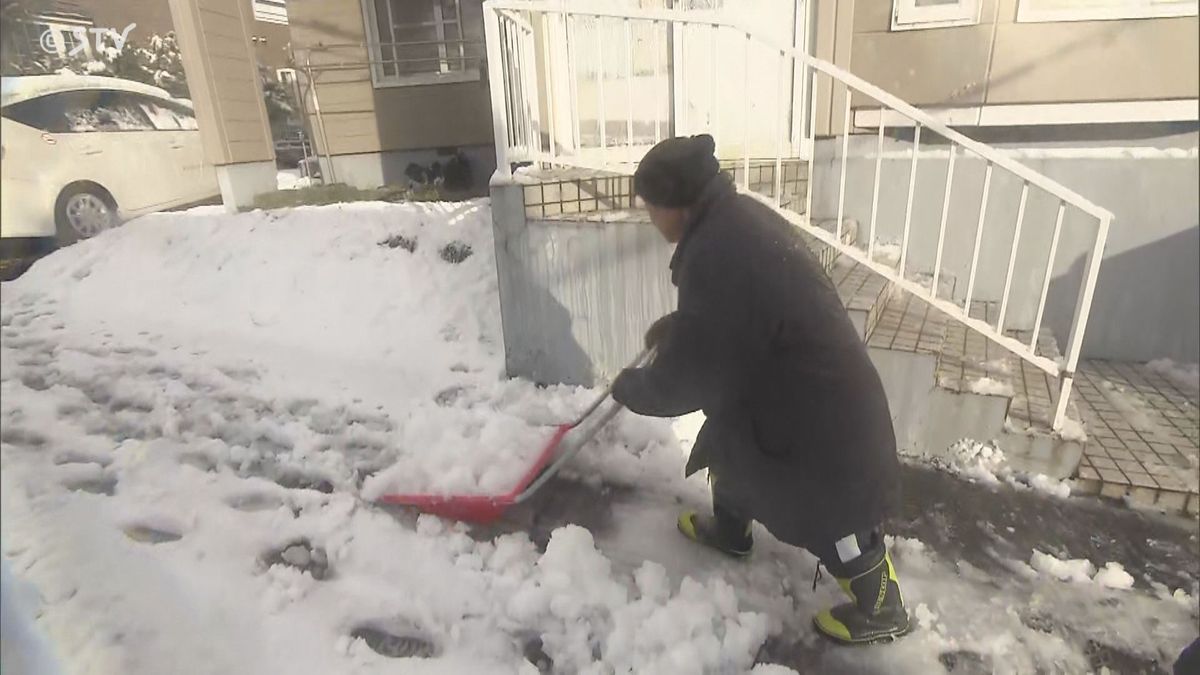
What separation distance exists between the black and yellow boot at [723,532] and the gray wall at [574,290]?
106 centimetres

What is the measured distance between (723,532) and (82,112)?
2052mm

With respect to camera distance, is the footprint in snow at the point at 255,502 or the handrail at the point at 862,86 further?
the handrail at the point at 862,86

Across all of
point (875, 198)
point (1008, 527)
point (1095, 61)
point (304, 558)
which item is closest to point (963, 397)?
point (1008, 527)

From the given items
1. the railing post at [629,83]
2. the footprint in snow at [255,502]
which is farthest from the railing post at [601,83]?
the footprint in snow at [255,502]

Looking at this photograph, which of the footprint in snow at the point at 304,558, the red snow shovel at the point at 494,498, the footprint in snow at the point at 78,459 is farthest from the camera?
the red snow shovel at the point at 494,498

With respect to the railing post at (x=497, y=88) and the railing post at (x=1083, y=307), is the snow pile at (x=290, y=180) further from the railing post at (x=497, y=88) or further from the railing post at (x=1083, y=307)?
the railing post at (x=1083, y=307)

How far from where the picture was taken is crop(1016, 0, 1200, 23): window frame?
242cm

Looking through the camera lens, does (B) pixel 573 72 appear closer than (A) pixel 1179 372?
Yes

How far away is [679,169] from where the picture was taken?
1605 millimetres

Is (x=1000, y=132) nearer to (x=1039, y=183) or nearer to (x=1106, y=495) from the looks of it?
(x=1039, y=183)

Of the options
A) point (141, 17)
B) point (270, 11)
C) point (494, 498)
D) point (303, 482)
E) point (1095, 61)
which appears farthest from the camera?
point (1095, 61)

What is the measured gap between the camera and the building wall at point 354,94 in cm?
151

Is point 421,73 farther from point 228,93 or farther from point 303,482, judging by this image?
point 303,482

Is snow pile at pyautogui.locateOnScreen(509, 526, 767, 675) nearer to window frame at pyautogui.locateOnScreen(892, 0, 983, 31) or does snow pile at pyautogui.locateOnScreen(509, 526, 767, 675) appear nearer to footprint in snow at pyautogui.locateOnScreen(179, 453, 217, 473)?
footprint in snow at pyautogui.locateOnScreen(179, 453, 217, 473)
